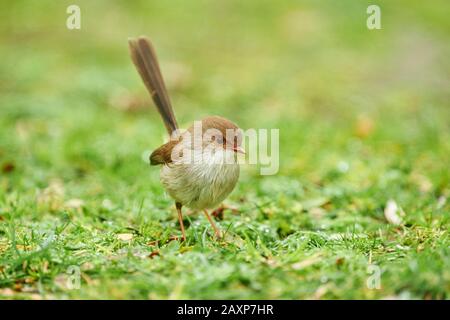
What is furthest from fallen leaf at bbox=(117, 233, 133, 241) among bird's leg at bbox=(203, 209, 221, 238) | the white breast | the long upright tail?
the long upright tail

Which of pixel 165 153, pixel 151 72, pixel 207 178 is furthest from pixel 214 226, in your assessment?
pixel 151 72

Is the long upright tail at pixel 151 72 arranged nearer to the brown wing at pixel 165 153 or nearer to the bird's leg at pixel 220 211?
the brown wing at pixel 165 153

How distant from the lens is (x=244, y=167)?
6684 mm

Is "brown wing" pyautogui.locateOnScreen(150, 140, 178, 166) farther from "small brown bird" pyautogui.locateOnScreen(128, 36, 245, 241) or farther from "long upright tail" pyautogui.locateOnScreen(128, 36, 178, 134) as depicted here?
"long upright tail" pyautogui.locateOnScreen(128, 36, 178, 134)

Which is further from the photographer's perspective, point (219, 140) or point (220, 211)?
point (220, 211)

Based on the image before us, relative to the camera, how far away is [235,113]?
8445 mm

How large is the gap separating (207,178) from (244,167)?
2138 millimetres

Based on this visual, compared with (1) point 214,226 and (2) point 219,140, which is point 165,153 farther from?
(1) point 214,226

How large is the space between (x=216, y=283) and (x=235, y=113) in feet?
16.7

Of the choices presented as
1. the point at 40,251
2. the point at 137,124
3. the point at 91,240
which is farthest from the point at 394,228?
the point at 137,124

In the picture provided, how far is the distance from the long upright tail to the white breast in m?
0.76

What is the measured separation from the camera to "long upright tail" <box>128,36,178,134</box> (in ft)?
17.3

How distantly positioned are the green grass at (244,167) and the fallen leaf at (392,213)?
79 millimetres

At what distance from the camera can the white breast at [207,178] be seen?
4.58 metres
